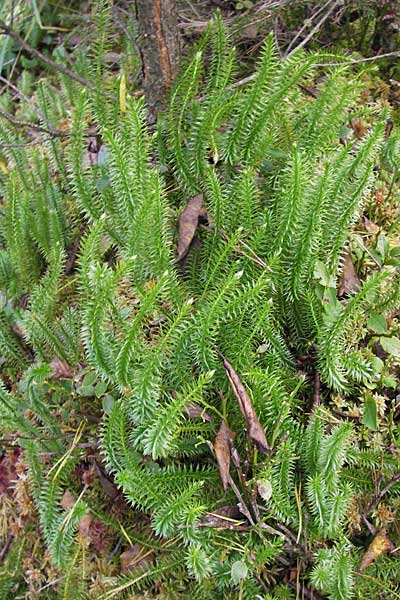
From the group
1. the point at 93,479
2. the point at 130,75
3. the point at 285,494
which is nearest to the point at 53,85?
the point at 130,75

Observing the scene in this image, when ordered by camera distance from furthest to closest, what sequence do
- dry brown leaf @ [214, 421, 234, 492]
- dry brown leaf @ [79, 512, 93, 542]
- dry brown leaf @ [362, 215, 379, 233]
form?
dry brown leaf @ [362, 215, 379, 233]
dry brown leaf @ [79, 512, 93, 542]
dry brown leaf @ [214, 421, 234, 492]

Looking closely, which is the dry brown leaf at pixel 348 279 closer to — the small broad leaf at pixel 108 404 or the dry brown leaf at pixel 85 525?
the small broad leaf at pixel 108 404

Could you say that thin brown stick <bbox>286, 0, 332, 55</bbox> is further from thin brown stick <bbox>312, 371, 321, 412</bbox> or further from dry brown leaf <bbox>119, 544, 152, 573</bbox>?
dry brown leaf <bbox>119, 544, 152, 573</bbox>

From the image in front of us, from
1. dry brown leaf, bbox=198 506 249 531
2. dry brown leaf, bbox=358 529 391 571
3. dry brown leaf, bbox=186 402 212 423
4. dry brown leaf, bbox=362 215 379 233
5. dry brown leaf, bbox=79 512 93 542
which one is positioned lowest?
dry brown leaf, bbox=79 512 93 542

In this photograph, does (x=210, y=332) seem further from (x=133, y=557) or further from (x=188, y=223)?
(x=133, y=557)

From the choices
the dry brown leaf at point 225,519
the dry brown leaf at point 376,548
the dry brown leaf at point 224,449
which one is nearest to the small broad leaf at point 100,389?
the dry brown leaf at point 224,449

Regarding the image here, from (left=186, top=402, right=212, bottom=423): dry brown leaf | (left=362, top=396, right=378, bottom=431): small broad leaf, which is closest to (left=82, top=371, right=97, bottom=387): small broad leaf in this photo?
(left=186, top=402, right=212, bottom=423): dry brown leaf
